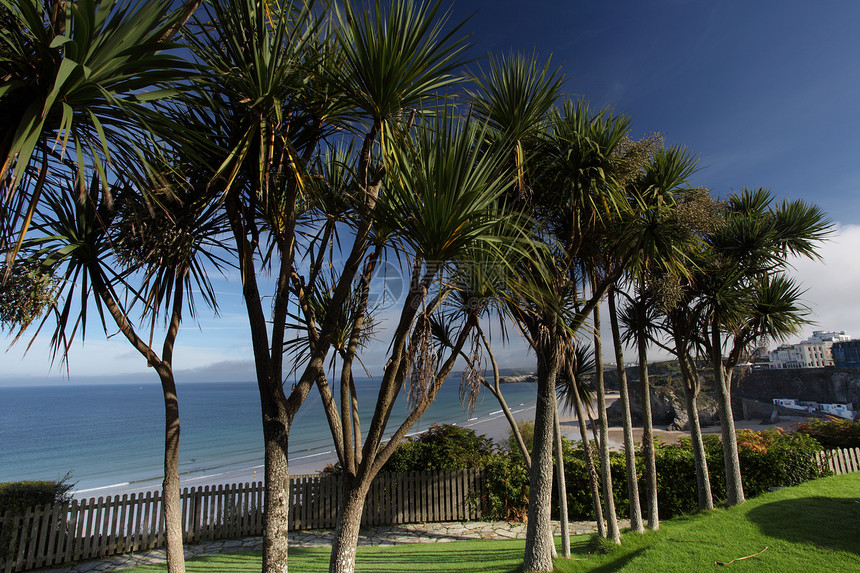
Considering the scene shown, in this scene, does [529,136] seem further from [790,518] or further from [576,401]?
[790,518]

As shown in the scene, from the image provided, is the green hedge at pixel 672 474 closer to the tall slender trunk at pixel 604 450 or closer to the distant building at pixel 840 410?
the tall slender trunk at pixel 604 450

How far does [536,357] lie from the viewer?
18.7 feet

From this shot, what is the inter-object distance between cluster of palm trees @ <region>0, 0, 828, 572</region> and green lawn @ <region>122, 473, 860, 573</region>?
1.23m

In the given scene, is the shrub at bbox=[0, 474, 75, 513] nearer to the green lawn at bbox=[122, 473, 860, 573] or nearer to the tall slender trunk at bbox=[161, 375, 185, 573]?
the green lawn at bbox=[122, 473, 860, 573]

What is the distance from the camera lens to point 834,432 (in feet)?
35.4

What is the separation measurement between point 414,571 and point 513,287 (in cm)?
440

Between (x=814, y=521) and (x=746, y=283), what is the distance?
15.0ft

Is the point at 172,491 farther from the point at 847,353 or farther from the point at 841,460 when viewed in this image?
the point at 847,353

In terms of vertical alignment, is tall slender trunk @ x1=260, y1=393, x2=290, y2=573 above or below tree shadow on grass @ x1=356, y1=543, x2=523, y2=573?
above

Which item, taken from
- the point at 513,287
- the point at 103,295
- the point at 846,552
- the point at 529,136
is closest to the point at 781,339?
the point at 846,552

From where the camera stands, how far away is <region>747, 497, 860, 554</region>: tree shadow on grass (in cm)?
521

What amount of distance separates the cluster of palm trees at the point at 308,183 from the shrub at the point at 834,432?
9549mm

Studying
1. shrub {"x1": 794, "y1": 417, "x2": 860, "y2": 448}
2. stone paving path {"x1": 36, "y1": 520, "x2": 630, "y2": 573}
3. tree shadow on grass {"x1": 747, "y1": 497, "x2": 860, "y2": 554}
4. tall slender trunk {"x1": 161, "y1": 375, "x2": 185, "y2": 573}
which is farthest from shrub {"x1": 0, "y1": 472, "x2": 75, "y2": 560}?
shrub {"x1": 794, "y1": 417, "x2": 860, "y2": 448}

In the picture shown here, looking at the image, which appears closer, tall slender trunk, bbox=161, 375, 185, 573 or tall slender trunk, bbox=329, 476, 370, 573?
tall slender trunk, bbox=329, 476, 370, 573
